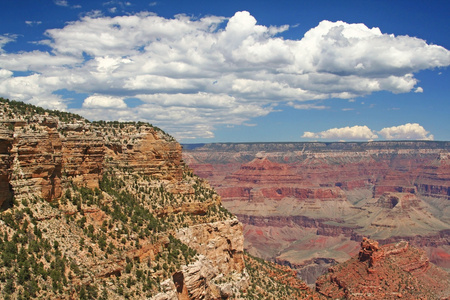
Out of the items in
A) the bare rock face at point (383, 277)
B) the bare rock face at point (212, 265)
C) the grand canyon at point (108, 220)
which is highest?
the grand canyon at point (108, 220)

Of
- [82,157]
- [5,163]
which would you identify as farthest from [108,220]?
[5,163]

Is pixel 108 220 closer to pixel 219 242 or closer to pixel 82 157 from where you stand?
pixel 82 157

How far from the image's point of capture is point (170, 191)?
48875 mm

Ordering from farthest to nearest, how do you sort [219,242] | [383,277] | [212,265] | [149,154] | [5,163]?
[383,277]
[219,242]
[149,154]
[212,265]
[5,163]

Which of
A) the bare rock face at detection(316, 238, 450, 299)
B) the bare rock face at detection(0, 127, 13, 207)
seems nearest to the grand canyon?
the bare rock face at detection(0, 127, 13, 207)

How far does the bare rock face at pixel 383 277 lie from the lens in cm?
8312

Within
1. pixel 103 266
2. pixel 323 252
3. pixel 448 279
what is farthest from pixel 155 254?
pixel 323 252

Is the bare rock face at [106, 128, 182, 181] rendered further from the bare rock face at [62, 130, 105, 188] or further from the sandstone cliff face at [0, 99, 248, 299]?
the bare rock face at [62, 130, 105, 188]

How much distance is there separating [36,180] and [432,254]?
613ft

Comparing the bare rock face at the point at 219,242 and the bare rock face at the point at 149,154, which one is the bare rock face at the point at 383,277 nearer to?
the bare rock face at the point at 219,242

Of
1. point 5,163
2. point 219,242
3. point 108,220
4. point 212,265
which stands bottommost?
point 212,265

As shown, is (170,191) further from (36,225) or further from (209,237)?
(36,225)

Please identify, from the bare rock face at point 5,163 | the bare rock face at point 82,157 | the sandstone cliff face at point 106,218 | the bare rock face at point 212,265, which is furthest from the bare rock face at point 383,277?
the bare rock face at point 5,163

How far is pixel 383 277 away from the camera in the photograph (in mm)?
87188
